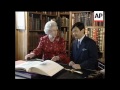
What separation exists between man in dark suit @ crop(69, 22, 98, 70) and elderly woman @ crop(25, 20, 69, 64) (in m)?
0.10

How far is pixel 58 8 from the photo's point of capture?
5.71ft

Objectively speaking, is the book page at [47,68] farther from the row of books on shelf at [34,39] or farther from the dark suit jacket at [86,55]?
the row of books on shelf at [34,39]

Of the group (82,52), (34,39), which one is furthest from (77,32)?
(34,39)

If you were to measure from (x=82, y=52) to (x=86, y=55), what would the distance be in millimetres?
45

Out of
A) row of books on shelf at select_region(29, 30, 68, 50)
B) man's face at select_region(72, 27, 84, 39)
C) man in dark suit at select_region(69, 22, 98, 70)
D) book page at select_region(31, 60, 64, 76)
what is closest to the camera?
book page at select_region(31, 60, 64, 76)

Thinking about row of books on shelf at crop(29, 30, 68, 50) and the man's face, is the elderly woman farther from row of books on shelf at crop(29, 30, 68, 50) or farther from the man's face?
the man's face

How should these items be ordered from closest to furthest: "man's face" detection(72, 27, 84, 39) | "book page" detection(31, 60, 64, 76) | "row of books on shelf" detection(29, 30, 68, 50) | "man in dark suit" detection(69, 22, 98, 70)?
1. "book page" detection(31, 60, 64, 76)
2. "man in dark suit" detection(69, 22, 98, 70)
3. "man's face" detection(72, 27, 84, 39)
4. "row of books on shelf" detection(29, 30, 68, 50)

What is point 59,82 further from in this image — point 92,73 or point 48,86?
point 92,73

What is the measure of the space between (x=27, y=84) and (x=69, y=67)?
14.6 inches

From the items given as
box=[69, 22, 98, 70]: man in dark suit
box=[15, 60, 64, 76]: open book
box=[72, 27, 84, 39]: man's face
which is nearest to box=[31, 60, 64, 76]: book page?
box=[15, 60, 64, 76]: open book

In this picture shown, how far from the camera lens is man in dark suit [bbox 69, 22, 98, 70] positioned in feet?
5.63

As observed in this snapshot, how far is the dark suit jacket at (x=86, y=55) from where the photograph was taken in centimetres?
172

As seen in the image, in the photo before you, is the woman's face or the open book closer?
the open book

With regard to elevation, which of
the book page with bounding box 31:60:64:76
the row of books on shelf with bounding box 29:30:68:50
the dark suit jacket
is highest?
the row of books on shelf with bounding box 29:30:68:50
